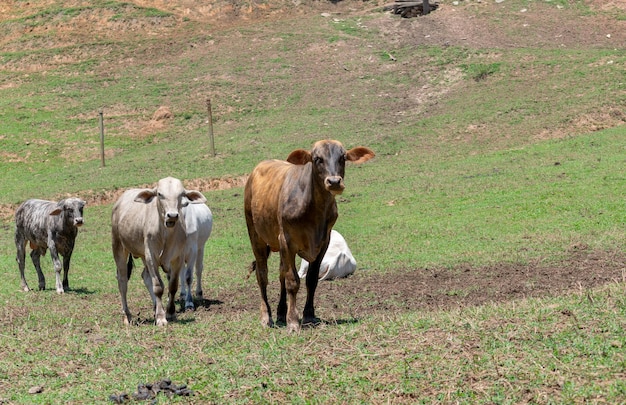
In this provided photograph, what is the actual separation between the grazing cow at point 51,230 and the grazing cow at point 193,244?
2513 mm

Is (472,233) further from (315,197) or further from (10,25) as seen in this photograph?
(10,25)

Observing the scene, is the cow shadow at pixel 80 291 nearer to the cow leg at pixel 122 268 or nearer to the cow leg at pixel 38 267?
the cow leg at pixel 38 267

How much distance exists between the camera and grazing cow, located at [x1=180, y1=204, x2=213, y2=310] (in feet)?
43.8

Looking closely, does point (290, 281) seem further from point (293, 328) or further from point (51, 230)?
point (51, 230)

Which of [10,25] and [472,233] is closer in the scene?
[472,233]

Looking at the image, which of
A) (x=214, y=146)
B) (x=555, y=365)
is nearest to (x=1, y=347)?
(x=555, y=365)

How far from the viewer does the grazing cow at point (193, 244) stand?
13359mm

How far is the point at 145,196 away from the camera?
12.0m

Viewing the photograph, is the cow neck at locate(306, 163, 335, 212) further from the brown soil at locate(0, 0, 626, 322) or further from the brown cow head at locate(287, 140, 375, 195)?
the brown soil at locate(0, 0, 626, 322)

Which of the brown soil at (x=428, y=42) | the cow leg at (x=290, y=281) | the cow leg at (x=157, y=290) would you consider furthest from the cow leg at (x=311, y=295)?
the cow leg at (x=157, y=290)

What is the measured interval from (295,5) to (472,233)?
1436 inches

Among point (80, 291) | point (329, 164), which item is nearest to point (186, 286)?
point (80, 291)

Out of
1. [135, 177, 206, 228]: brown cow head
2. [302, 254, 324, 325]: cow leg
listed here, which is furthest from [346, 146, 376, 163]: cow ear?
[135, 177, 206, 228]: brown cow head

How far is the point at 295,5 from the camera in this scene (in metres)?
52.6
